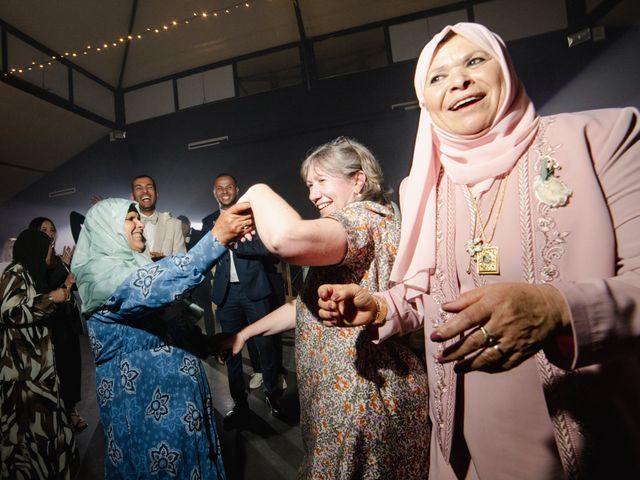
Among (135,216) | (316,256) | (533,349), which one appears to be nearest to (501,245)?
(533,349)

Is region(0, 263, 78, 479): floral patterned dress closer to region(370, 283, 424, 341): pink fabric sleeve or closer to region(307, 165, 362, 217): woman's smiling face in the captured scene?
region(307, 165, 362, 217): woman's smiling face

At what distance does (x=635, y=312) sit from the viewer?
1.89 ft

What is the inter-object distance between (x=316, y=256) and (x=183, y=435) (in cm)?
126

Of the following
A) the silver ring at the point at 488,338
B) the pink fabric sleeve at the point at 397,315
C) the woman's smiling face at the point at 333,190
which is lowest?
the pink fabric sleeve at the point at 397,315

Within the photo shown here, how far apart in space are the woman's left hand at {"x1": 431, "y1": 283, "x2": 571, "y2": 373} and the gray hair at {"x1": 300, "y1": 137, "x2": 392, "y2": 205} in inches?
33.4

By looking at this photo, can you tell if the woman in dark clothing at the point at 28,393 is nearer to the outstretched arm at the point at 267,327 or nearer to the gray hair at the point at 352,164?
the outstretched arm at the point at 267,327

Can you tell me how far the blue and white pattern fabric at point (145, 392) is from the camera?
1.42m

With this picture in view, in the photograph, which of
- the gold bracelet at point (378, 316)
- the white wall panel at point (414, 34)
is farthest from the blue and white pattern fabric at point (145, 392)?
the white wall panel at point (414, 34)

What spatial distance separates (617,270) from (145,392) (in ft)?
5.96

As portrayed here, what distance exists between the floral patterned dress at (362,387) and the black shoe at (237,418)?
195 cm

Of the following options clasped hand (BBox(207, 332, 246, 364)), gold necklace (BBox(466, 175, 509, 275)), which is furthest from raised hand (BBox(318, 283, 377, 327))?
clasped hand (BBox(207, 332, 246, 364))

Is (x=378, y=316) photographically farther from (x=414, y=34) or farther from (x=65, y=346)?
(x=414, y=34)

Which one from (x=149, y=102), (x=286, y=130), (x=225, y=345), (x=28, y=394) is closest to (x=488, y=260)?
(x=225, y=345)

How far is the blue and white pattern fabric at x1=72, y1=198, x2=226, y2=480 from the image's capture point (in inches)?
55.8
